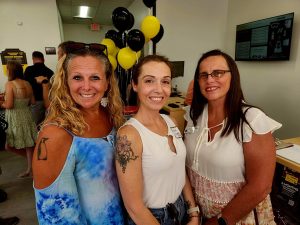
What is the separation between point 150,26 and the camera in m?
3.33

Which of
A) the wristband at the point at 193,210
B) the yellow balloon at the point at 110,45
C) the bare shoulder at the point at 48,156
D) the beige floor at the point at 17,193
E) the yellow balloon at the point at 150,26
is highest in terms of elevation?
the yellow balloon at the point at 150,26

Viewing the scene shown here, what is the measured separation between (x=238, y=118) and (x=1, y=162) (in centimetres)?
406

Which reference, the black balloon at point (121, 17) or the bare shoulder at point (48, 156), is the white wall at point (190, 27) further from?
the bare shoulder at point (48, 156)

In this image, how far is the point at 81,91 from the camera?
1.00 metres

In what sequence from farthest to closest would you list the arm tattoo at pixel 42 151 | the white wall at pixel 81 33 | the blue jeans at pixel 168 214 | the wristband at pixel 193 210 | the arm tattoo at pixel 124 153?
the white wall at pixel 81 33, the wristband at pixel 193 210, the blue jeans at pixel 168 214, the arm tattoo at pixel 124 153, the arm tattoo at pixel 42 151

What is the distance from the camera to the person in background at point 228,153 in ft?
3.67

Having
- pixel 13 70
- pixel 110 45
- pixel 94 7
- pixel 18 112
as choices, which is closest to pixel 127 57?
pixel 110 45

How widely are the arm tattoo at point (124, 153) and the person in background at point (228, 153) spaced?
47 cm

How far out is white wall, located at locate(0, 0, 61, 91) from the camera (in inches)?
178

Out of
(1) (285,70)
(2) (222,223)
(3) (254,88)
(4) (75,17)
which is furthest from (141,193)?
(4) (75,17)

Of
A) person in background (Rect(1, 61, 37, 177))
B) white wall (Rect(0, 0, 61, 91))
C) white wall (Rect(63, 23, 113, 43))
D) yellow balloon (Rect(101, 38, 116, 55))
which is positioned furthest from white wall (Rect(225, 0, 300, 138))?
white wall (Rect(63, 23, 113, 43))

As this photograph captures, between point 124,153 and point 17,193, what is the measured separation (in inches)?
102

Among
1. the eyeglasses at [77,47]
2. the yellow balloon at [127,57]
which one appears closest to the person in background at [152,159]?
the eyeglasses at [77,47]

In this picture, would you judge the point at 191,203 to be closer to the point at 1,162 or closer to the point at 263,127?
the point at 263,127
